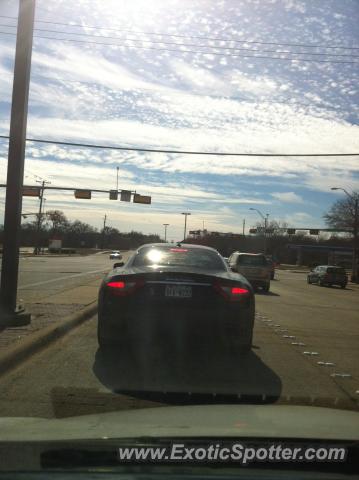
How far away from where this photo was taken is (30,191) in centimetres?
3806

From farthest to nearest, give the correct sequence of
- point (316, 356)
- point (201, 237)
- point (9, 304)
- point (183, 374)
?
point (201, 237), point (9, 304), point (316, 356), point (183, 374)

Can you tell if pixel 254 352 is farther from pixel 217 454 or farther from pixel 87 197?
pixel 87 197

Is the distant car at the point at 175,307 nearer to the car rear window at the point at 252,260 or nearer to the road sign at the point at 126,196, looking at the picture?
the car rear window at the point at 252,260

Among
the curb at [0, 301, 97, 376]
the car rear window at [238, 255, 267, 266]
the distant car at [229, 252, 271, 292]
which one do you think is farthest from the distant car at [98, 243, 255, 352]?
the car rear window at [238, 255, 267, 266]

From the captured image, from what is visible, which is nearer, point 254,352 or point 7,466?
point 7,466

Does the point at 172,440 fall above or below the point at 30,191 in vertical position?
below

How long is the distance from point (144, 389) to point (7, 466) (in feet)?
10.6

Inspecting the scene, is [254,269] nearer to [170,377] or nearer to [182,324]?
[182,324]

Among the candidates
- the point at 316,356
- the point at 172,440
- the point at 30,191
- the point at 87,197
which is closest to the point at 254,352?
the point at 316,356

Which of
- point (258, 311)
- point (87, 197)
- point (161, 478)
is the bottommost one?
point (258, 311)

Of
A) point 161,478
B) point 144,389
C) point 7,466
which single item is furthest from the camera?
point 144,389

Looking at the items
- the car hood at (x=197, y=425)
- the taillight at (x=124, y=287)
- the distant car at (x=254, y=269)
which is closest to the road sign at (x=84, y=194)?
the distant car at (x=254, y=269)

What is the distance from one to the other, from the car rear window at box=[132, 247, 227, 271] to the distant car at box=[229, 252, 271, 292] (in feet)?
50.1

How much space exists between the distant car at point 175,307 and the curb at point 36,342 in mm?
1068
